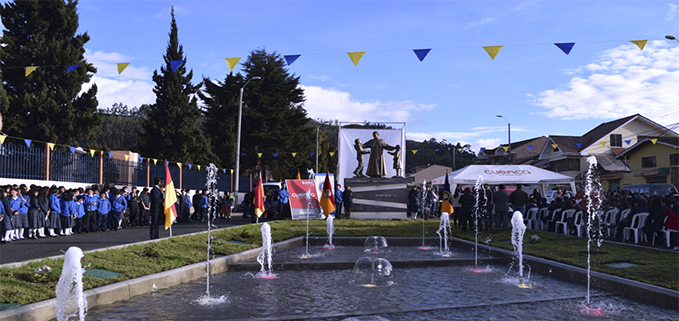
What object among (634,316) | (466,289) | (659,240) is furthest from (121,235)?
(659,240)

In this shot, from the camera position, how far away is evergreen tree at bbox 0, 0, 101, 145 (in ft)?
88.5

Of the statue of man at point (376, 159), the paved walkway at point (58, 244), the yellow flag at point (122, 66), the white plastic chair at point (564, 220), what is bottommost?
the paved walkway at point (58, 244)

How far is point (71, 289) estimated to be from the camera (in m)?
7.03

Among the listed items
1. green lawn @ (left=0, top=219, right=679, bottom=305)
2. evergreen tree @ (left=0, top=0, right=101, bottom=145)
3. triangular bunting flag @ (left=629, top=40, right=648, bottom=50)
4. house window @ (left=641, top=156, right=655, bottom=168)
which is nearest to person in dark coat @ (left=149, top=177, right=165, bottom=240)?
green lawn @ (left=0, top=219, right=679, bottom=305)

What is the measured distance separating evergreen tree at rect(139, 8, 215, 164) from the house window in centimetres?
3481

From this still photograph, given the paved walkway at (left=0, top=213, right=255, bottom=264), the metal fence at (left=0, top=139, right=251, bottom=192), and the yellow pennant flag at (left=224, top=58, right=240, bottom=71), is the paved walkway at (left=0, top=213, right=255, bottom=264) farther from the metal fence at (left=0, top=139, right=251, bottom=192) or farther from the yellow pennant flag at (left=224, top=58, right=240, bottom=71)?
the yellow pennant flag at (left=224, top=58, right=240, bottom=71)

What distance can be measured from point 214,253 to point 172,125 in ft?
91.5

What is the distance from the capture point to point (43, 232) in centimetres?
1562

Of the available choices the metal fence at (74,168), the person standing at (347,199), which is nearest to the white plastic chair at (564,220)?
the person standing at (347,199)

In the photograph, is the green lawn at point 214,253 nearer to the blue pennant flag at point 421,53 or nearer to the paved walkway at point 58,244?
the paved walkway at point 58,244

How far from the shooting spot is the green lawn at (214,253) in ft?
25.4

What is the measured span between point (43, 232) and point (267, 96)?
3565 centimetres

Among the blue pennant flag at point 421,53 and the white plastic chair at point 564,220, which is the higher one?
the blue pennant flag at point 421,53

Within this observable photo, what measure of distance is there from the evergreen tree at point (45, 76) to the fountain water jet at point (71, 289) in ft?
76.6
